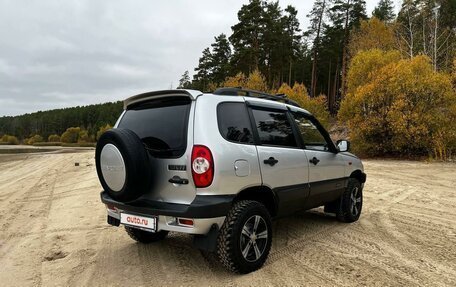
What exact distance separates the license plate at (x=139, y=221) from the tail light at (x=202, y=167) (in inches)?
24.1

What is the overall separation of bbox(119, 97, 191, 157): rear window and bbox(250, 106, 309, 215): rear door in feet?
2.65

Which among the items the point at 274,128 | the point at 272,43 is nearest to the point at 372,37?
the point at 272,43

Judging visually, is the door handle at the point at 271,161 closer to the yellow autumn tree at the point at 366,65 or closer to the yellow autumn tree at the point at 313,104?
the yellow autumn tree at the point at 366,65

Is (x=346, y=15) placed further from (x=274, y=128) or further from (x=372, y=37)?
(x=274, y=128)

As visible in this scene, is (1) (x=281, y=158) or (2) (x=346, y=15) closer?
(1) (x=281, y=158)

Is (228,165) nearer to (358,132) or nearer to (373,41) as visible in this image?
(358,132)

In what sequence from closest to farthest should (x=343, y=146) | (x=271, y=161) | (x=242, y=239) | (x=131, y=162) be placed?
(x=131, y=162) < (x=242, y=239) < (x=271, y=161) < (x=343, y=146)

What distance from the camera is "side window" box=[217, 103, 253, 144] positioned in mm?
3406

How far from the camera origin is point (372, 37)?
3094 centimetres

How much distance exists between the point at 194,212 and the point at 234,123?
1.01 metres

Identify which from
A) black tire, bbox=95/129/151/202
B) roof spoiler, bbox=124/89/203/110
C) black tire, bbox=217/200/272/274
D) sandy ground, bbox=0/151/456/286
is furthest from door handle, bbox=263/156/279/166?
black tire, bbox=95/129/151/202

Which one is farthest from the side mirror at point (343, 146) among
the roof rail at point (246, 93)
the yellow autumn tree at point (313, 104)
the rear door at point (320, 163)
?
the yellow autumn tree at point (313, 104)

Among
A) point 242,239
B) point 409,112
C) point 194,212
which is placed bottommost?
point 242,239

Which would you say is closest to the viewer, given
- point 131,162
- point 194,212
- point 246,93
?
point 194,212
